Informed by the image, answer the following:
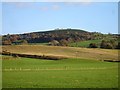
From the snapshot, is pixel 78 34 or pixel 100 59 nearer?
pixel 100 59

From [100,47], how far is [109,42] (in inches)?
257

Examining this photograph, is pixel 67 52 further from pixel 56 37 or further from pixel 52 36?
pixel 52 36

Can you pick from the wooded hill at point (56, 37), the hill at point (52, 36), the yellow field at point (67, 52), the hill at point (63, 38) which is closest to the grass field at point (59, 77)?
the yellow field at point (67, 52)

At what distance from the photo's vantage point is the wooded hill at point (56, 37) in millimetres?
108188

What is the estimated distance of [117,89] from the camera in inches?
1032

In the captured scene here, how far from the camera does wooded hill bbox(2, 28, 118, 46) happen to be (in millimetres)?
108188

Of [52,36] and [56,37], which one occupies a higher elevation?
[52,36]

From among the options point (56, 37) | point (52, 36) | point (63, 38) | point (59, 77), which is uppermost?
point (52, 36)

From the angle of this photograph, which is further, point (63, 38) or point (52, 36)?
point (52, 36)

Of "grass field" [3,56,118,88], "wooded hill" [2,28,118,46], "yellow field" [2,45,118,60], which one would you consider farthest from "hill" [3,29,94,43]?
"grass field" [3,56,118,88]

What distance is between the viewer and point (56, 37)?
4685 inches

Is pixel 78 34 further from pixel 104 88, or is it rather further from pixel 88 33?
pixel 104 88

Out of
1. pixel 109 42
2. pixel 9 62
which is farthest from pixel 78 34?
pixel 9 62

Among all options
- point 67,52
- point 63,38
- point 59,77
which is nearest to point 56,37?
point 63,38
